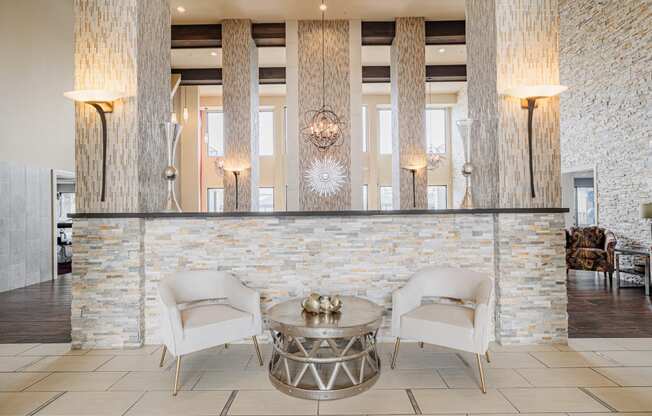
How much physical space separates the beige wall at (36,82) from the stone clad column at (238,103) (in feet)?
9.97

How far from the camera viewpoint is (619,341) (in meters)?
3.42

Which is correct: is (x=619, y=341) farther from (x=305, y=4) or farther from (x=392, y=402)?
(x=305, y=4)

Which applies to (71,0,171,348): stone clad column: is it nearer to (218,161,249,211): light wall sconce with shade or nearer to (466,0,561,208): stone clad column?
(466,0,561,208): stone clad column

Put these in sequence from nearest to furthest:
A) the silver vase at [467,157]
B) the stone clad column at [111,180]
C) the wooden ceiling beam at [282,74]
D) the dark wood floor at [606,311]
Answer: the stone clad column at [111,180] < the dark wood floor at [606,311] < the silver vase at [467,157] < the wooden ceiling beam at [282,74]

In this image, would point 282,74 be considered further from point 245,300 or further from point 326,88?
point 245,300

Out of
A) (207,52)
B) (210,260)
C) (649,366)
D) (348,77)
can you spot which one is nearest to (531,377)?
(649,366)

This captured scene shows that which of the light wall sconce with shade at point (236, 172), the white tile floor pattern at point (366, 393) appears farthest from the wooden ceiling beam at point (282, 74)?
the white tile floor pattern at point (366, 393)

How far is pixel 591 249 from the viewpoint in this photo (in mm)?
6254

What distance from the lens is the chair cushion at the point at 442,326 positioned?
2.61 metres

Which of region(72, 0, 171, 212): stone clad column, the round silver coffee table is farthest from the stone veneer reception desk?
the round silver coffee table

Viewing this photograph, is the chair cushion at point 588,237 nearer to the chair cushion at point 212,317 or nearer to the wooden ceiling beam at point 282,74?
the wooden ceiling beam at point 282,74

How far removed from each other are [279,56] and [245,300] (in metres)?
7.97

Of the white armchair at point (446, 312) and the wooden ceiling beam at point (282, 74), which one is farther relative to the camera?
the wooden ceiling beam at point (282, 74)

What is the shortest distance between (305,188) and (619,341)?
4966 mm
